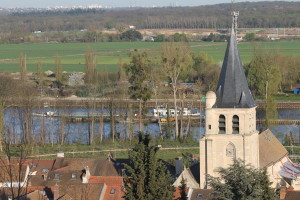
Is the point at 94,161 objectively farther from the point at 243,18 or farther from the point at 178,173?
the point at 243,18

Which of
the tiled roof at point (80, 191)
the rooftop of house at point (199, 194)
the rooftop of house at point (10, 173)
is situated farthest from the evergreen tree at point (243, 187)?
the tiled roof at point (80, 191)

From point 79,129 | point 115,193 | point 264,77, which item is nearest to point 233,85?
point 115,193

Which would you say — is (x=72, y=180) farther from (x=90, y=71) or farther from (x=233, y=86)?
(x=90, y=71)

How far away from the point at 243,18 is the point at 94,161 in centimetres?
14313

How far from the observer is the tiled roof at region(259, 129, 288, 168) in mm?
30891

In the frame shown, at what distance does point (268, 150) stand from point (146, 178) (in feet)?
26.3

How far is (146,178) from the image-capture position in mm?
24953

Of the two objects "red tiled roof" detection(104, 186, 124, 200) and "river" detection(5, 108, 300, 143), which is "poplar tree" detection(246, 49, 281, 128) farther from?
"red tiled roof" detection(104, 186, 124, 200)

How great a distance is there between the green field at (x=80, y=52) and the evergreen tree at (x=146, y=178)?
192ft

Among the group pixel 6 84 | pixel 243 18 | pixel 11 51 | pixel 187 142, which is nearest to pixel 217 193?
pixel 187 142

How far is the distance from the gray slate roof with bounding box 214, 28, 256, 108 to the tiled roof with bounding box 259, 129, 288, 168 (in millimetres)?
2444

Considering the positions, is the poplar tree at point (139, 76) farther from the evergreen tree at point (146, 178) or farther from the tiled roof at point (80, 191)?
the evergreen tree at point (146, 178)

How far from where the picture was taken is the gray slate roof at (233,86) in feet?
94.8

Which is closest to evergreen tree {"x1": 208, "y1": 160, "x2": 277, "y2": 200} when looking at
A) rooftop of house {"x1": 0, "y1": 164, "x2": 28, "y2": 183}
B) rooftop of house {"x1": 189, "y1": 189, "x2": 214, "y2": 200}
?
rooftop of house {"x1": 0, "y1": 164, "x2": 28, "y2": 183}
